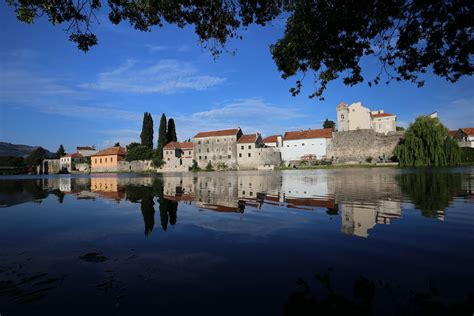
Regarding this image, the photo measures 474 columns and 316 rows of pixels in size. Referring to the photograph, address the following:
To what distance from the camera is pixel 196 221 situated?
835 cm

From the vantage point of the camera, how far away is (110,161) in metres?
95.8

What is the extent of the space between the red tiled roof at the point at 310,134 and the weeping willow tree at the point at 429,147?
28.9 m

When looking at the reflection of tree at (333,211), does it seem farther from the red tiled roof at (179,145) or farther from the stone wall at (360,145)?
the red tiled roof at (179,145)

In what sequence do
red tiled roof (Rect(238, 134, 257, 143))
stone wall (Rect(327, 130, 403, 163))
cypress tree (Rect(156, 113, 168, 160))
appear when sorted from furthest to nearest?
cypress tree (Rect(156, 113, 168, 160))
red tiled roof (Rect(238, 134, 257, 143))
stone wall (Rect(327, 130, 403, 163))

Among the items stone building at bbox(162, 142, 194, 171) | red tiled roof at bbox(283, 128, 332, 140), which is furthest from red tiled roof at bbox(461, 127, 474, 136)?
stone building at bbox(162, 142, 194, 171)

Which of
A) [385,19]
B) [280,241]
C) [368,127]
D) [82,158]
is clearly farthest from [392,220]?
[82,158]

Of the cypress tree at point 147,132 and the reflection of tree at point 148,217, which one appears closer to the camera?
the reflection of tree at point 148,217

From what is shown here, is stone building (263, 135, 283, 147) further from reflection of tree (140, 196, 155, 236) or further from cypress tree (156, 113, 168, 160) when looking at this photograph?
reflection of tree (140, 196, 155, 236)

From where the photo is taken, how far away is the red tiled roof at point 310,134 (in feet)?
254

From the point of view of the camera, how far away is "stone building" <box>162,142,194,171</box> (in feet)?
268

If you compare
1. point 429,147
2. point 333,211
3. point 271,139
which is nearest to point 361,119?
point 271,139

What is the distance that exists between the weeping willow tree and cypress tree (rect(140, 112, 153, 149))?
62538mm

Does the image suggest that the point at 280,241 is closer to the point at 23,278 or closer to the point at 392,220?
the point at 392,220

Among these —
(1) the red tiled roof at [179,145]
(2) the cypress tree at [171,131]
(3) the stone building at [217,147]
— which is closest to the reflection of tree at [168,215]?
(3) the stone building at [217,147]
